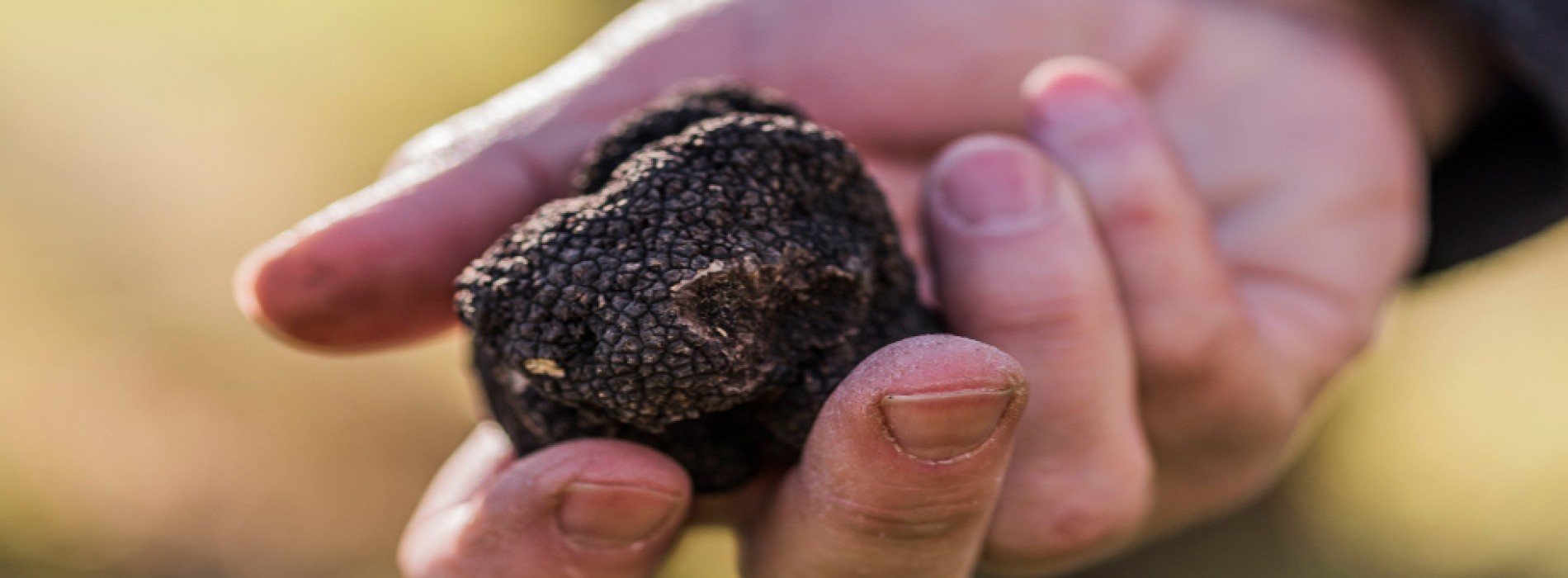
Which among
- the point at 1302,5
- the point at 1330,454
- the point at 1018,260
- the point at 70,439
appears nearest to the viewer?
the point at 1018,260

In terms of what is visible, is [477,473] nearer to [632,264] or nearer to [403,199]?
[403,199]

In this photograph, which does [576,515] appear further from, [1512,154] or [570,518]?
[1512,154]

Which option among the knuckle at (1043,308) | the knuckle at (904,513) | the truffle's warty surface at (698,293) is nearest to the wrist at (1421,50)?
the knuckle at (1043,308)

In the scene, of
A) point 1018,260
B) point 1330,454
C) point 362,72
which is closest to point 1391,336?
point 1330,454

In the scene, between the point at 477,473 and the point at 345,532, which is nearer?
the point at 477,473

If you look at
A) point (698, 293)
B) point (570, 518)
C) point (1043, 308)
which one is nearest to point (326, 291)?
point (570, 518)

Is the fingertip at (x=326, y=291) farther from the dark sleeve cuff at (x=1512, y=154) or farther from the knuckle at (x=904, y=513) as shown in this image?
the dark sleeve cuff at (x=1512, y=154)

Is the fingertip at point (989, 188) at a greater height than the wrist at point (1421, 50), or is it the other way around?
the fingertip at point (989, 188)
